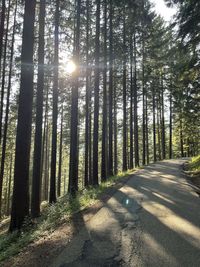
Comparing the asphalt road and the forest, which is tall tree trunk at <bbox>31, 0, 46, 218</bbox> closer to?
the forest

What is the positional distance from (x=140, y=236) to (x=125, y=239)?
35cm

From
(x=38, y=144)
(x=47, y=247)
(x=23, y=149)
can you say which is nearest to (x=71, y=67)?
(x=38, y=144)

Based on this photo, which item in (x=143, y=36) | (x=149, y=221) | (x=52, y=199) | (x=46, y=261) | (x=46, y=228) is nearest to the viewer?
(x=46, y=261)

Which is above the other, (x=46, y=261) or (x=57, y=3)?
(x=57, y=3)

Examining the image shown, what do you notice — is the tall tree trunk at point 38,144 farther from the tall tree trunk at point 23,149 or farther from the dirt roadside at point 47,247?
the dirt roadside at point 47,247

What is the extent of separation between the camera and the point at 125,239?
20.4 ft

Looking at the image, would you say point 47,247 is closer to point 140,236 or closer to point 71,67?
point 140,236

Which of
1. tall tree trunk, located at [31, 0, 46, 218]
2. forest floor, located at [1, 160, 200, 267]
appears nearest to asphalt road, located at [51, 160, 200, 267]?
forest floor, located at [1, 160, 200, 267]

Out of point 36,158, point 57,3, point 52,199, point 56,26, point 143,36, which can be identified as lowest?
point 52,199

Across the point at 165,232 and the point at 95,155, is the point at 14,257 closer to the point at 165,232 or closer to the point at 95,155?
the point at 165,232

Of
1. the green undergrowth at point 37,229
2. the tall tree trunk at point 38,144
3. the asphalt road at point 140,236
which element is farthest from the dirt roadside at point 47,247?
the tall tree trunk at point 38,144

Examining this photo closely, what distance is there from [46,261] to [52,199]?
11310 millimetres

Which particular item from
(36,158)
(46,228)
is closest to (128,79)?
(36,158)

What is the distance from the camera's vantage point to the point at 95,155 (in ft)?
57.4
